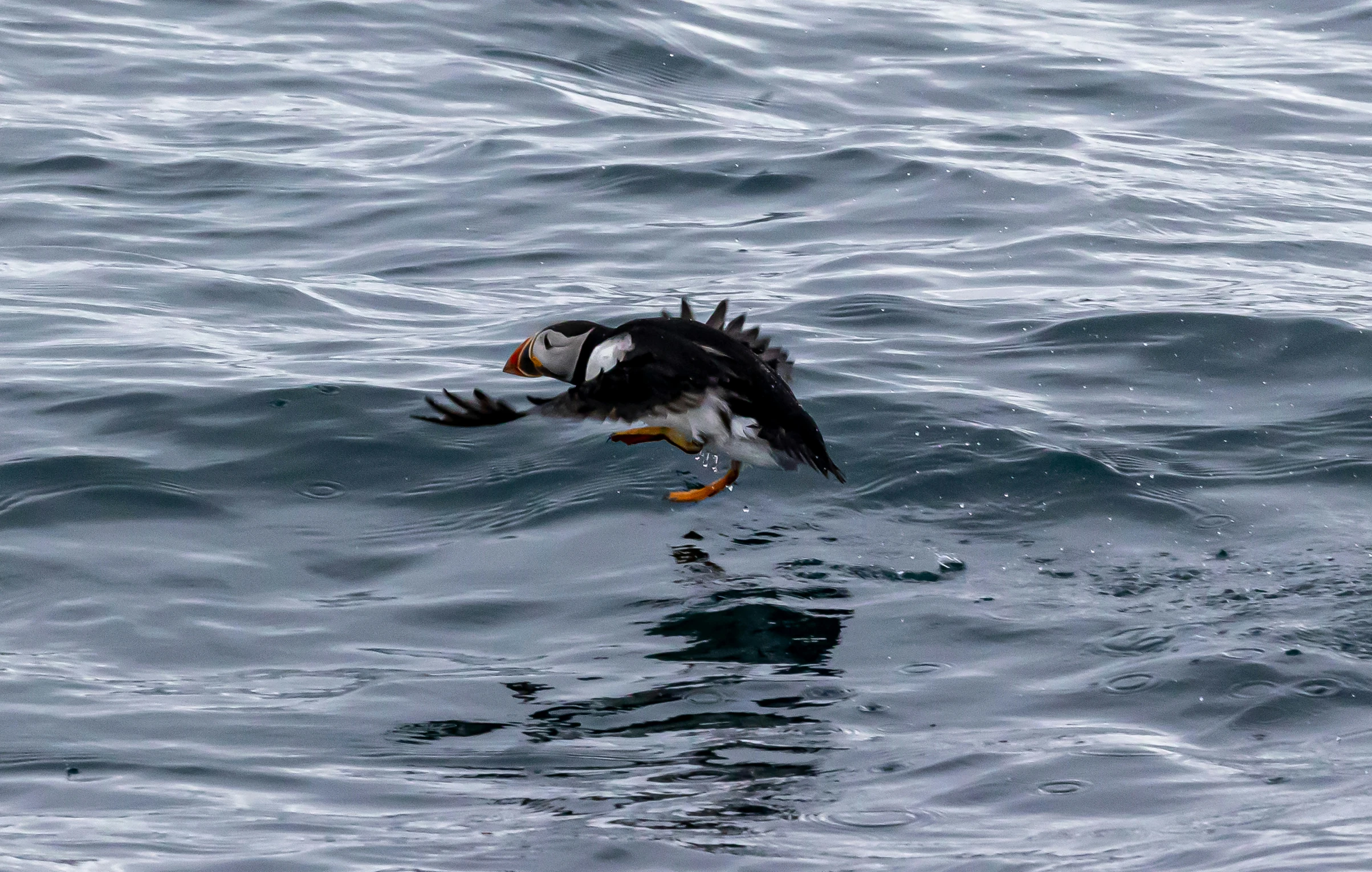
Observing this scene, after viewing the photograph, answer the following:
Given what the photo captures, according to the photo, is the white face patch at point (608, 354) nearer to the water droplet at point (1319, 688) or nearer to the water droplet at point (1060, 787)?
the water droplet at point (1060, 787)

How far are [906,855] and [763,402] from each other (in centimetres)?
242

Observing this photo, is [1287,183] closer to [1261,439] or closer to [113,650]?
[1261,439]

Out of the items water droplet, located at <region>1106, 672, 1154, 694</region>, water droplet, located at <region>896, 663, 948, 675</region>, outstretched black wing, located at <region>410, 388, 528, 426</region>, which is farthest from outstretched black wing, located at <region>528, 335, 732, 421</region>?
water droplet, located at <region>1106, 672, 1154, 694</region>

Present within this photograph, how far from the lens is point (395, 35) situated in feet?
49.4

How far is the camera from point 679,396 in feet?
19.7

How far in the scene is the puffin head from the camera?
21.4 feet

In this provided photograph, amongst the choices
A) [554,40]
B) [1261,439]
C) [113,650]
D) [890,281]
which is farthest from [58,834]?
[554,40]

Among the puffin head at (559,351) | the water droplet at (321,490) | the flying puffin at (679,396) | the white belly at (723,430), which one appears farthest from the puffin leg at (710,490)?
the water droplet at (321,490)

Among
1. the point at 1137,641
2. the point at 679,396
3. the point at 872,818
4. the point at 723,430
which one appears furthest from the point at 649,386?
the point at 872,818

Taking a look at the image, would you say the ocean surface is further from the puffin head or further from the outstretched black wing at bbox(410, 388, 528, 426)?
the outstretched black wing at bbox(410, 388, 528, 426)

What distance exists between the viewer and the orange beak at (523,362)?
21.6 feet

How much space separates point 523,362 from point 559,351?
0.16 meters

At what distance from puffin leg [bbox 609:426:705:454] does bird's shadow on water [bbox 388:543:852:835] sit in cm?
77

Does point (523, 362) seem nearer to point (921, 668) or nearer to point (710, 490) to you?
point (710, 490)
